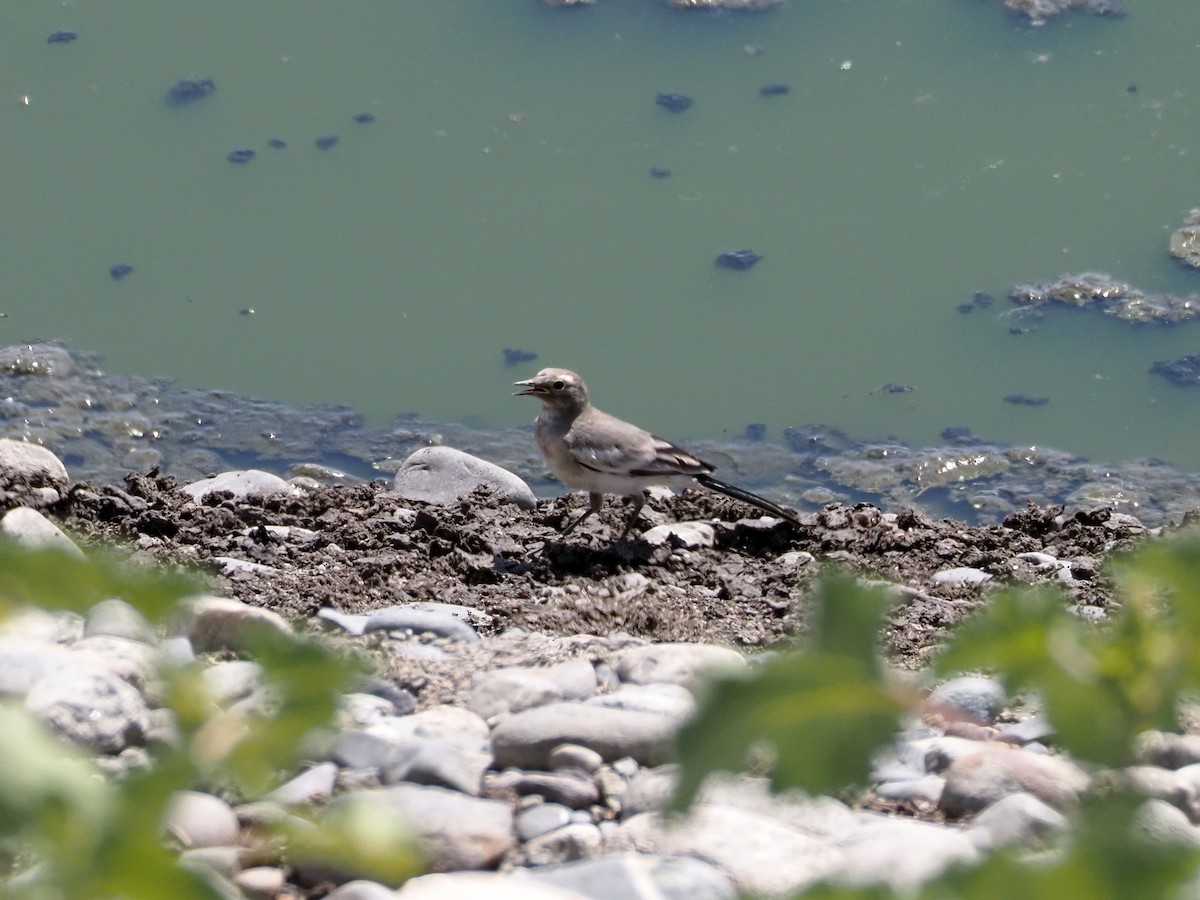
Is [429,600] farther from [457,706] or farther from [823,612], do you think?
[823,612]

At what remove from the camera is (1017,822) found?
3.56m

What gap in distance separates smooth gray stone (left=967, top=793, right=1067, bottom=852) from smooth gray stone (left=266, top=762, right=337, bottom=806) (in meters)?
1.55

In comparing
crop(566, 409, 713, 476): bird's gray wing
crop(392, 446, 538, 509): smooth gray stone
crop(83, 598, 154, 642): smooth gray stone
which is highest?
crop(83, 598, 154, 642): smooth gray stone

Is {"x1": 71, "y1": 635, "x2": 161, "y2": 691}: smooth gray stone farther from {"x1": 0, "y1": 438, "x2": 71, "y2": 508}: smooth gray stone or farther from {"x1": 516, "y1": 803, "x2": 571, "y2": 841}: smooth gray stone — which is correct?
{"x1": 0, "y1": 438, "x2": 71, "y2": 508}: smooth gray stone

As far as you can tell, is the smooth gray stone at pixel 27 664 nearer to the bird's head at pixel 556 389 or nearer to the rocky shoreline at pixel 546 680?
the rocky shoreline at pixel 546 680

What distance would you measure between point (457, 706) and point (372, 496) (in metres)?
4.17

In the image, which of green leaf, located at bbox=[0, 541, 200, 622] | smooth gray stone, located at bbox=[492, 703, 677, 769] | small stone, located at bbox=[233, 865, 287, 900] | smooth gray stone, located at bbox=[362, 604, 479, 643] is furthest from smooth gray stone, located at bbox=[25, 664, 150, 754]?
green leaf, located at bbox=[0, 541, 200, 622]

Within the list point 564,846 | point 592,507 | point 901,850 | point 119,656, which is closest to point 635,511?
point 592,507

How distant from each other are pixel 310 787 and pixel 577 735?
71cm

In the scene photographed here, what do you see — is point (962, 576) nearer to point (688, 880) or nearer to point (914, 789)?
point (914, 789)

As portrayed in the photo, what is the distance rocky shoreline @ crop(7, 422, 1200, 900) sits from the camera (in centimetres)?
339

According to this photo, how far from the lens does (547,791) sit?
386 cm

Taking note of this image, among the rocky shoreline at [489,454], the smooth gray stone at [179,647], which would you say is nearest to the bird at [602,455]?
the rocky shoreline at [489,454]

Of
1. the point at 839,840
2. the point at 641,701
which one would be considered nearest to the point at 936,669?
the point at 839,840
